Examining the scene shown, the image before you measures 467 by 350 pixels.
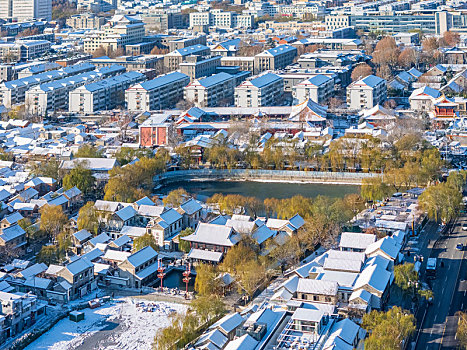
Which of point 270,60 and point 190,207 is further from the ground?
point 270,60

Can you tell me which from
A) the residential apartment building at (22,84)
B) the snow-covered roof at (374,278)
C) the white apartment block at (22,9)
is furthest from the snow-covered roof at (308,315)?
the white apartment block at (22,9)

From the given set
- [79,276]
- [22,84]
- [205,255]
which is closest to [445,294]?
[205,255]

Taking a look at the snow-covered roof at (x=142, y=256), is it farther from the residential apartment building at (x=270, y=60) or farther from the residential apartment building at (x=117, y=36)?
the residential apartment building at (x=117, y=36)

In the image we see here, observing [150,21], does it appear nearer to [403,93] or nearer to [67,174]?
[403,93]

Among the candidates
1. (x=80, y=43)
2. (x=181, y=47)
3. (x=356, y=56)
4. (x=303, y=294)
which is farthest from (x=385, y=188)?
(x=80, y=43)

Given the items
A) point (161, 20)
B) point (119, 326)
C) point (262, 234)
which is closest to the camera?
point (119, 326)

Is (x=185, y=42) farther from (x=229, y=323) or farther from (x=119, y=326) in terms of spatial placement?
(x=229, y=323)

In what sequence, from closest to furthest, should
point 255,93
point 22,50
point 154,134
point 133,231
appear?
point 133,231, point 154,134, point 255,93, point 22,50
